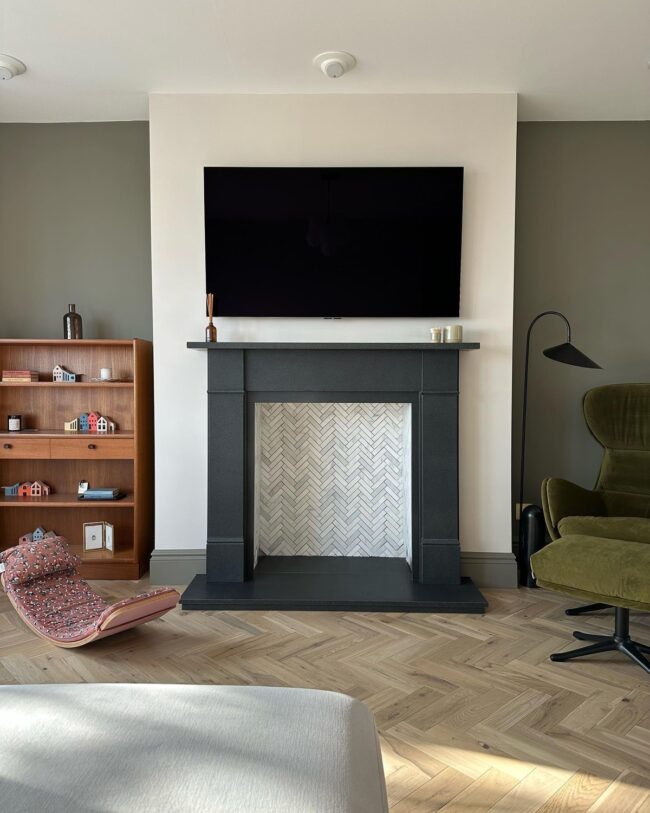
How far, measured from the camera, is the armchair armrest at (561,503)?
3059 millimetres

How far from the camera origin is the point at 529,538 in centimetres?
350

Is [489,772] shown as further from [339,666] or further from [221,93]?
[221,93]

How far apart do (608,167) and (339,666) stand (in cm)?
313

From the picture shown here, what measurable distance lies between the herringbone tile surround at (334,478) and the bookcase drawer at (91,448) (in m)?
0.75

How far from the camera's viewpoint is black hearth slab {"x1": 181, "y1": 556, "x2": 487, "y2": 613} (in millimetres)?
3135

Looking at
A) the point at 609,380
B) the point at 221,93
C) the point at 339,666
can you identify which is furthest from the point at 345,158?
the point at 339,666

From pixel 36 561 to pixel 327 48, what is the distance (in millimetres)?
2672

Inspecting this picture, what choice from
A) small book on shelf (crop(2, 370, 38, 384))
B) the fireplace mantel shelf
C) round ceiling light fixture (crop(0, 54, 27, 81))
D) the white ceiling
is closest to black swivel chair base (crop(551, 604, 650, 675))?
the fireplace mantel shelf

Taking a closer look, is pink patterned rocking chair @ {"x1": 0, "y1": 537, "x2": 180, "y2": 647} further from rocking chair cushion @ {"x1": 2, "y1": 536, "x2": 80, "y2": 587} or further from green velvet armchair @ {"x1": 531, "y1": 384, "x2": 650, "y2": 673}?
green velvet armchair @ {"x1": 531, "y1": 384, "x2": 650, "y2": 673}

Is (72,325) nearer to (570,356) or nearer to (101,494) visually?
(101,494)

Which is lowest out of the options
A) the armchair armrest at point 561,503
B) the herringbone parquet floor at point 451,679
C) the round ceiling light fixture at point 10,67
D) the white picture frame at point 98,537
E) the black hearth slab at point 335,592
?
the herringbone parquet floor at point 451,679

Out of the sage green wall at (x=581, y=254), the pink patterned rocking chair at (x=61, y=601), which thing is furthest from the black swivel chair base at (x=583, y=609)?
the pink patterned rocking chair at (x=61, y=601)

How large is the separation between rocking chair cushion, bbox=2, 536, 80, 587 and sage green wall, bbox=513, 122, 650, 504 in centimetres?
259

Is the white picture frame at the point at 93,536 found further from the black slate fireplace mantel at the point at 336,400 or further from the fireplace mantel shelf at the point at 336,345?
the fireplace mantel shelf at the point at 336,345
